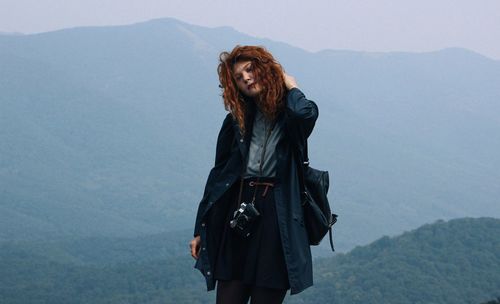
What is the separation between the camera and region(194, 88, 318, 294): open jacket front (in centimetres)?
379

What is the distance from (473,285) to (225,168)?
1965 inches

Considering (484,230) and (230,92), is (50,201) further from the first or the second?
(230,92)

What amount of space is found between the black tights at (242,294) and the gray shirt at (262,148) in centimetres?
49

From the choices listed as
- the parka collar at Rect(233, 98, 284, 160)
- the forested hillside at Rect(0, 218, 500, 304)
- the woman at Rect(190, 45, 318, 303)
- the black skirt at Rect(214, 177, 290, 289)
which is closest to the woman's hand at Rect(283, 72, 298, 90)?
the woman at Rect(190, 45, 318, 303)

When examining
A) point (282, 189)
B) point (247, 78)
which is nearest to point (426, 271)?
point (282, 189)

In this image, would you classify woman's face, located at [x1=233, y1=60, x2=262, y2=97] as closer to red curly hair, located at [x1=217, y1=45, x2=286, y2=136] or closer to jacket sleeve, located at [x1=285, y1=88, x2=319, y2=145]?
red curly hair, located at [x1=217, y1=45, x2=286, y2=136]

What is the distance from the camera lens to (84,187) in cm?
18075

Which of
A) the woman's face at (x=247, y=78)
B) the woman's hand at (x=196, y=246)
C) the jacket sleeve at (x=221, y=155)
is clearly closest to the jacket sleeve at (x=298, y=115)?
the woman's face at (x=247, y=78)

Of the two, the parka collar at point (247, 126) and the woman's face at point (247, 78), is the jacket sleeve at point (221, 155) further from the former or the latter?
the woman's face at point (247, 78)

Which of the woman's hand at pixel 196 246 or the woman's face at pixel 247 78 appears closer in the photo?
the woman's face at pixel 247 78

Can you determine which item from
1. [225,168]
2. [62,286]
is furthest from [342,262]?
[225,168]

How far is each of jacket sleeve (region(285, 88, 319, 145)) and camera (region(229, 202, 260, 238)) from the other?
345 millimetres

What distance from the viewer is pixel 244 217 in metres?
3.77

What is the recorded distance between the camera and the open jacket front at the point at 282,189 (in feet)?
12.4
